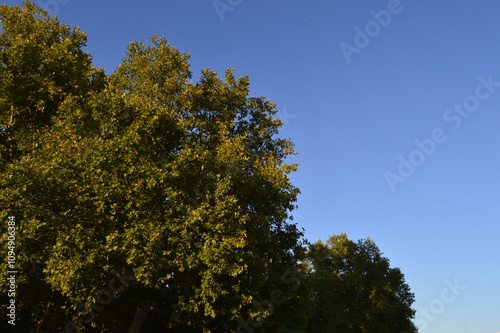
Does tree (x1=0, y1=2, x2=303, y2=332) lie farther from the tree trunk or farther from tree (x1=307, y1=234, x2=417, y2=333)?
tree (x1=307, y1=234, x2=417, y2=333)

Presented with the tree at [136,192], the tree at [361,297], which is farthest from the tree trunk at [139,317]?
the tree at [361,297]

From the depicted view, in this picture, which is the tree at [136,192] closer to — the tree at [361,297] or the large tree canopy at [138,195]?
Result: the large tree canopy at [138,195]

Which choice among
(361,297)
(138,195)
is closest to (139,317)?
(138,195)

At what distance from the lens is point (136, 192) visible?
866 inches

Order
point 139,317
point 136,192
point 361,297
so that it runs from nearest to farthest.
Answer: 1. point 136,192
2. point 139,317
3. point 361,297

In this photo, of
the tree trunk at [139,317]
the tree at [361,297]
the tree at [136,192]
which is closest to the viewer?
the tree at [136,192]

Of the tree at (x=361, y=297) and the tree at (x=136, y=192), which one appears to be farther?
the tree at (x=361, y=297)

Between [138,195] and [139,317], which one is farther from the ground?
[138,195]

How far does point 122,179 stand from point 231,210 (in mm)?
6046

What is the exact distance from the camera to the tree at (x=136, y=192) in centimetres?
2034

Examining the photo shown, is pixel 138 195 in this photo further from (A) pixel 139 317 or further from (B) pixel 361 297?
(B) pixel 361 297

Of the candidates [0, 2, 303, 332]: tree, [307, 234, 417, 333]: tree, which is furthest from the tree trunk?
[307, 234, 417, 333]: tree

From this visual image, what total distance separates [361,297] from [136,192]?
51.1m

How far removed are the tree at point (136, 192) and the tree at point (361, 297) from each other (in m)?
34.9
